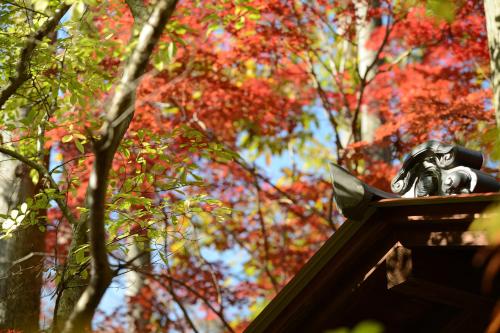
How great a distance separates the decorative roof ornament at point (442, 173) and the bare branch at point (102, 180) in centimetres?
282

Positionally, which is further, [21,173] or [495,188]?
[21,173]

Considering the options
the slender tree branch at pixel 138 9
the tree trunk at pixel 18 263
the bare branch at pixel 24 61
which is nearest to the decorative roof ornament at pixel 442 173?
the slender tree branch at pixel 138 9

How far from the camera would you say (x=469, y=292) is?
4457mm

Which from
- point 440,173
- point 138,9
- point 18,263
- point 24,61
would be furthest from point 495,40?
point 18,263

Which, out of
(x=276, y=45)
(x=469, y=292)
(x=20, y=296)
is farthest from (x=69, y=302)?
(x=276, y=45)

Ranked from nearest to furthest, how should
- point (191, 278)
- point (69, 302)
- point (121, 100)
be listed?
point (121, 100)
point (69, 302)
point (191, 278)

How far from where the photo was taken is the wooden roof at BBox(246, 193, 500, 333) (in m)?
4.06

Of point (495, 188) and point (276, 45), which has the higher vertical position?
point (276, 45)

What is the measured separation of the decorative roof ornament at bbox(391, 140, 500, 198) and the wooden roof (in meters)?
0.77

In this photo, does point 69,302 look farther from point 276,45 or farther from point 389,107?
point 389,107

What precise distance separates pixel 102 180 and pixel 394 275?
2249 mm

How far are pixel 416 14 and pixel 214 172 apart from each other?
5648mm

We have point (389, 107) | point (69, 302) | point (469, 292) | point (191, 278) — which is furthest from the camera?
point (191, 278)

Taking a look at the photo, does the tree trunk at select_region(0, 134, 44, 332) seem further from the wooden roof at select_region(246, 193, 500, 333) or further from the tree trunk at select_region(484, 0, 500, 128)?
the tree trunk at select_region(484, 0, 500, 128)
